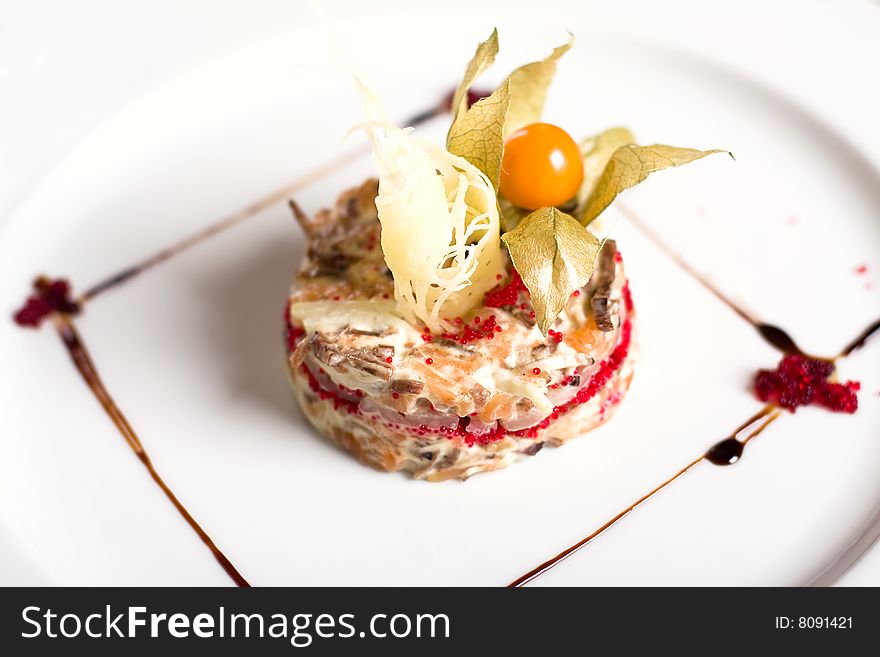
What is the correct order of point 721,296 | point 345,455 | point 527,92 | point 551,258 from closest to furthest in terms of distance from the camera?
point 551,258 → point 527,92 → point 345,455 → point 721,296

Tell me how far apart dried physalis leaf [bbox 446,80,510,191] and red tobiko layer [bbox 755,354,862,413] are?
1244 mm

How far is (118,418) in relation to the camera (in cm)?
367

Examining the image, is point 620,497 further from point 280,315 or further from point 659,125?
point 659,125

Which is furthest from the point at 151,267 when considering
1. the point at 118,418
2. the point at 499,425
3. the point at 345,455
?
the point at 499,425

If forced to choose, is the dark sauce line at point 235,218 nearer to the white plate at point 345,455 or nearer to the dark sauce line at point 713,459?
the white plate at point 345,455

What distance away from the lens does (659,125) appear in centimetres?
447

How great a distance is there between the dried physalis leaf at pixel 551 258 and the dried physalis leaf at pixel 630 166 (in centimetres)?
23

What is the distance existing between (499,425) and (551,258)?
64cm

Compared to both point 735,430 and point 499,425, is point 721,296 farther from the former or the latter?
point 499,425

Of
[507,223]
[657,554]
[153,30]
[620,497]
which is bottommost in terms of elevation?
[657,554]

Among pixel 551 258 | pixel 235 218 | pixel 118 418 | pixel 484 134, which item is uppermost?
pixel 235 218

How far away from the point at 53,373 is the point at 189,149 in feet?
4.01

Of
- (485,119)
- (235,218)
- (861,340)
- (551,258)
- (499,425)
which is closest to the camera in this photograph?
(551,258)

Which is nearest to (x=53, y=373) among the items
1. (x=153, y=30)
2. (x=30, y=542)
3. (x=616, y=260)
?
(x=30, y=542)
